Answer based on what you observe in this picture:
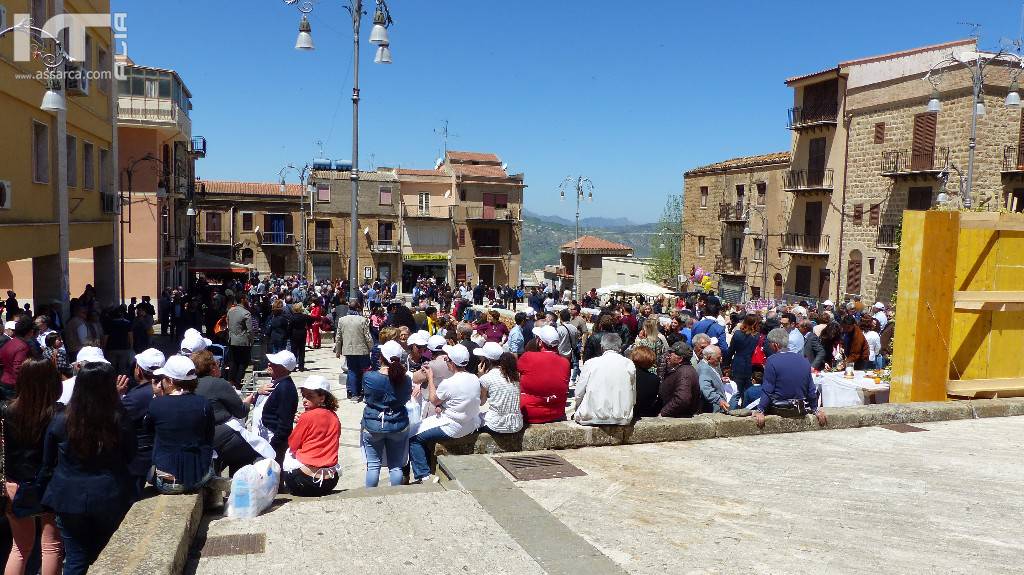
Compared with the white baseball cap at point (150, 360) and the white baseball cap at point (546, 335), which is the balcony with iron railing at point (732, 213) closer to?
the white baseball cap at point (546, 335)

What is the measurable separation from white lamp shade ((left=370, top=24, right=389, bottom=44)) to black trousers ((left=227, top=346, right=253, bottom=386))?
5.94 m

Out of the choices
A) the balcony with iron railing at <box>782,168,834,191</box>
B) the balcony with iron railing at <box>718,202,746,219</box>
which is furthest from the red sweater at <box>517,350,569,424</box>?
the balcony with iron railing at <box>718,202,746,219</box>

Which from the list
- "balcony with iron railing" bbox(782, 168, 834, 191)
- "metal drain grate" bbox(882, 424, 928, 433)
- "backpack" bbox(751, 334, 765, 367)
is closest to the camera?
"metal drain grate" bbox(882, 424, 928, 433)

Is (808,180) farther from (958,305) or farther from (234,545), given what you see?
(234,545)

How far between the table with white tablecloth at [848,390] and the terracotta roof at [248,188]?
4384cm

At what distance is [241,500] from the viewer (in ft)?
17.7

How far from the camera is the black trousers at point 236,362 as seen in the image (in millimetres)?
12578

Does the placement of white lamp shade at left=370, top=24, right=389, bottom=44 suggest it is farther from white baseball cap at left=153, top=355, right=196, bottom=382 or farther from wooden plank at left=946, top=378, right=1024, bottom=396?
wooden plank at left=946, top=378, right=1024, bottom=396

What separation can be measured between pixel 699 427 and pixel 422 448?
288 centimetres

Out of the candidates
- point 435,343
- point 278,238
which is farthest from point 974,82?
point 278,238

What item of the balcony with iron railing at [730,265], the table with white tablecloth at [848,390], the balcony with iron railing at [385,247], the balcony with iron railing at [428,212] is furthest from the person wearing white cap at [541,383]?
the balcony with iron railing at [428,212]

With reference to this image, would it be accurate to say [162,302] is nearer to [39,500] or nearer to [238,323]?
[238,323]

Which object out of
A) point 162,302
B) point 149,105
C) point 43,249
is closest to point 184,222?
point 149,105

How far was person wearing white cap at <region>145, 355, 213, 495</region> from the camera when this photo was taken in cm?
510
